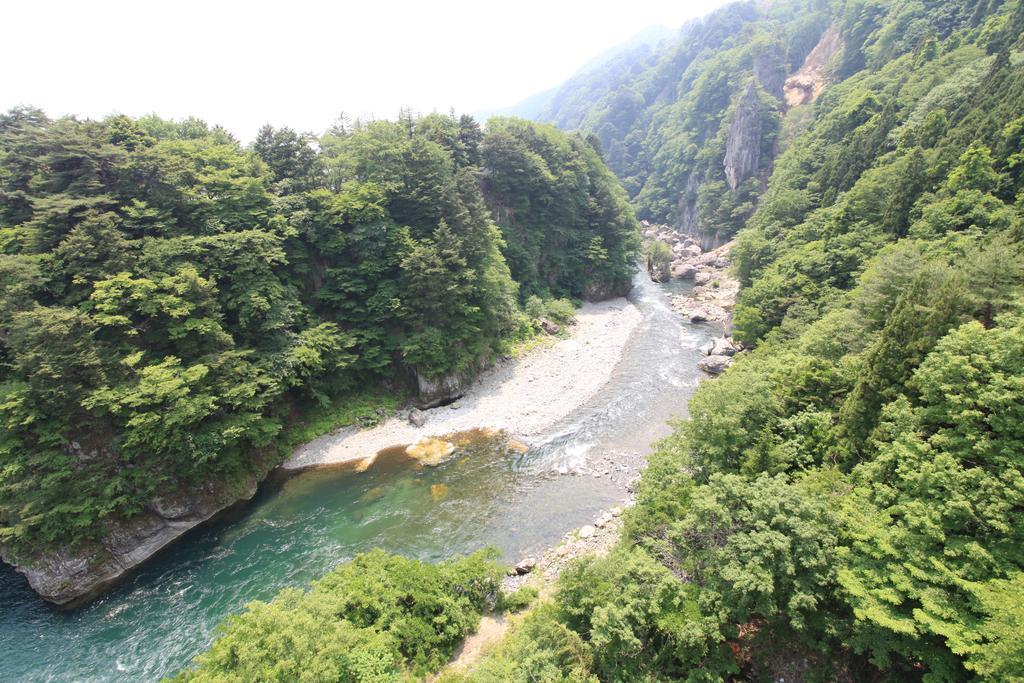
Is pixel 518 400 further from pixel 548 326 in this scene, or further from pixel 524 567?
pixel 524 567

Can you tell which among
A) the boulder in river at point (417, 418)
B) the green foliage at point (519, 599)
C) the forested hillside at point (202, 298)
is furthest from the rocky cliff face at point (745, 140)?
the green foliage at point (519, 599)

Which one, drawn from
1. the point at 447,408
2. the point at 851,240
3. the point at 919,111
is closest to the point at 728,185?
the point at 919,111

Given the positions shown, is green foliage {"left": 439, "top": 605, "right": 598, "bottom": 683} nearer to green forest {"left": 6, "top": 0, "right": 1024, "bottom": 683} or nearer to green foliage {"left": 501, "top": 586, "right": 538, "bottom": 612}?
green forest {"left": 6, "top": 0, "right": 1024, "bottom": 683}

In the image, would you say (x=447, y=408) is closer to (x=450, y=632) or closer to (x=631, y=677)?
(x=450, y=632)

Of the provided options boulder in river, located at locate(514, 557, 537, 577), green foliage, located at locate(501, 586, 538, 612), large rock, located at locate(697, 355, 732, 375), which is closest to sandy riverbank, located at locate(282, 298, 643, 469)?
large rock, located at locate(697, 355, 732, 375)

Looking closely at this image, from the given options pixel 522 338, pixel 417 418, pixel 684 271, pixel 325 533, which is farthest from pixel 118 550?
pixel 684 271

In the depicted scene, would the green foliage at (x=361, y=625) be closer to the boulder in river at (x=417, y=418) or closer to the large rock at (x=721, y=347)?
the boulder in river at (x=417, y=418)
